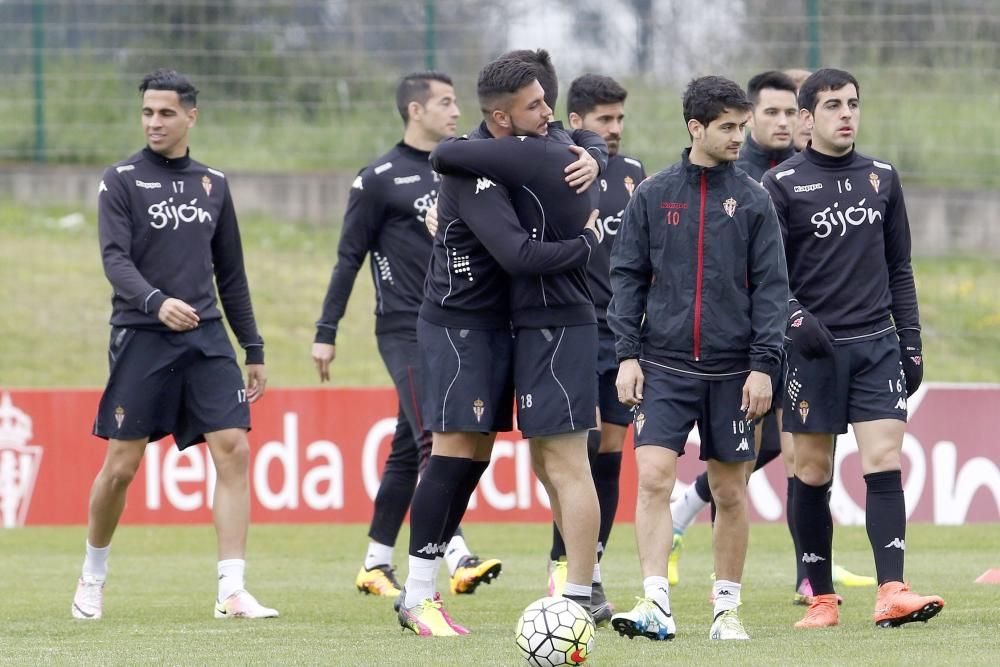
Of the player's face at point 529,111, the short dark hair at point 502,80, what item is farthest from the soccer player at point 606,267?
the short dark hair at point 502,80

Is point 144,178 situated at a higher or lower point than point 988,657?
higher

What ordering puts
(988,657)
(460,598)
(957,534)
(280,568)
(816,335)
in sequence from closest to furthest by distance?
(988,657)
(816,335)
(460,598)
(280,568)
(957,534)

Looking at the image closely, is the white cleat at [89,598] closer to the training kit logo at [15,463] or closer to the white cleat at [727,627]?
the white cleat at [727,627]

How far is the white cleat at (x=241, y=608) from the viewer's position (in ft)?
24.2

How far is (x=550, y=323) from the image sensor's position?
635 cm

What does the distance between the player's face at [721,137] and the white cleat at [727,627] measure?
1.69 m

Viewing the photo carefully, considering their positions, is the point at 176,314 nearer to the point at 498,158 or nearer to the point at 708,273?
the point at 498,158

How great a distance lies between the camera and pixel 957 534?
36.1 feet

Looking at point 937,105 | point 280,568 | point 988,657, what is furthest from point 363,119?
point 988,657

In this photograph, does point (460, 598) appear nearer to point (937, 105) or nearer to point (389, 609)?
point (389, 609)

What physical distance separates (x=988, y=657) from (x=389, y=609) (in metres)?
3.04

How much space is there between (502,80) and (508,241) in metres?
0.63

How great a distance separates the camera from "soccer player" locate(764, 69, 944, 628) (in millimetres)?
6738

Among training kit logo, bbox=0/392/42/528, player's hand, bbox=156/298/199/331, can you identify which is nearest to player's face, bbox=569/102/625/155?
player's hand, bbox=156/298/199/331
